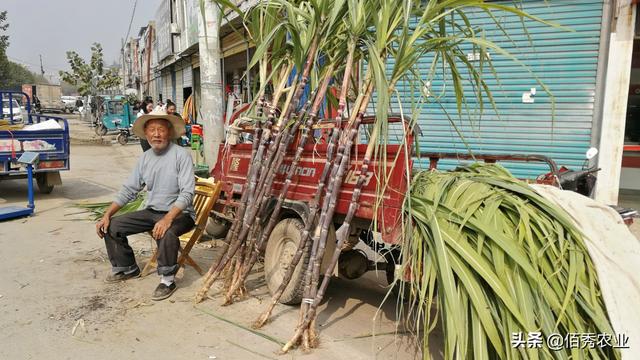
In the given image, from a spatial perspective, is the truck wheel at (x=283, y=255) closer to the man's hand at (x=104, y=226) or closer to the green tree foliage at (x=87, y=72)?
the man's hand at (x=104, y=226)

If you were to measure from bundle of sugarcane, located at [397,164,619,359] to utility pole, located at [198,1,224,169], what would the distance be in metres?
4.73

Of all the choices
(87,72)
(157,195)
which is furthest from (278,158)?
(87,72)

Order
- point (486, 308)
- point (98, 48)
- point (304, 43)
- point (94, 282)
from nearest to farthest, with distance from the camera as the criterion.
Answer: point (486, 308) → point (304, 43) → point (94, 282) → point (98, 48)

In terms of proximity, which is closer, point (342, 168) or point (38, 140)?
point (342, 168)

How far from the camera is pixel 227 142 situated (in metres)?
4.38

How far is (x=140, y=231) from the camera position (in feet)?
13.0

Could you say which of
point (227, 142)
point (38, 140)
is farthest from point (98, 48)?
point (227, 142)

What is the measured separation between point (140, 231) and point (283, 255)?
1281 millimetres

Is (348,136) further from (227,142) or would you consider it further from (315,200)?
(227,142)

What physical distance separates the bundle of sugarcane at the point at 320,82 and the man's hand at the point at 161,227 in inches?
19.2

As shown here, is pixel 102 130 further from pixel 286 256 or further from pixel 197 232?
pixel 286 256

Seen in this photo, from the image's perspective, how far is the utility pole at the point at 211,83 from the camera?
6.59 metres

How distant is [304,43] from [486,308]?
2.08m

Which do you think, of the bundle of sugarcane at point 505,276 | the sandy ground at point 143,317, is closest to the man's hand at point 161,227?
the sandy ground at point 143,317
